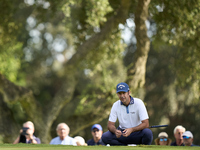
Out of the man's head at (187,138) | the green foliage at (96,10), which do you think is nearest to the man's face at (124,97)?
the man's head at (187,138)

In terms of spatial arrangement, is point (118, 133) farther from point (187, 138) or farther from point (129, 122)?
point (187, 138)

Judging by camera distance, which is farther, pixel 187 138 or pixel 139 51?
pixel 139 51

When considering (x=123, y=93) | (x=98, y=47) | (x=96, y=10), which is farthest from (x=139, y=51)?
(x=123, y=93)

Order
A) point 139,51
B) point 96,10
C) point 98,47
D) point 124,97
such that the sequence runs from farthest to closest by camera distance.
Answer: point 98,47 < point 139,51 < point 96,10 < point 124,97

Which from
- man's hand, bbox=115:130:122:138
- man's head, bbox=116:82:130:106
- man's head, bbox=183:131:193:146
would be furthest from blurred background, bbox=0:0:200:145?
man's hand, bbox=115:130:122:138

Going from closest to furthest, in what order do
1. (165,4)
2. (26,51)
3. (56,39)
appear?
(165,4), (26,51), (56,39)

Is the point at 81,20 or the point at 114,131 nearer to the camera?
the point at 114,131

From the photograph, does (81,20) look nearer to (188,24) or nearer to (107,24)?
(107,24)

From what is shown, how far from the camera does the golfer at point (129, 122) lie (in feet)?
21.0

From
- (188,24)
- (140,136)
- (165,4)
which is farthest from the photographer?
(165,4)

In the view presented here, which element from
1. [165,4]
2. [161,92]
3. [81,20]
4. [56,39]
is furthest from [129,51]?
[165,4]

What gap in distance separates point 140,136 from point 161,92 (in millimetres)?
16749

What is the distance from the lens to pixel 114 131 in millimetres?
6543

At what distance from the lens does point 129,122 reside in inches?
260
